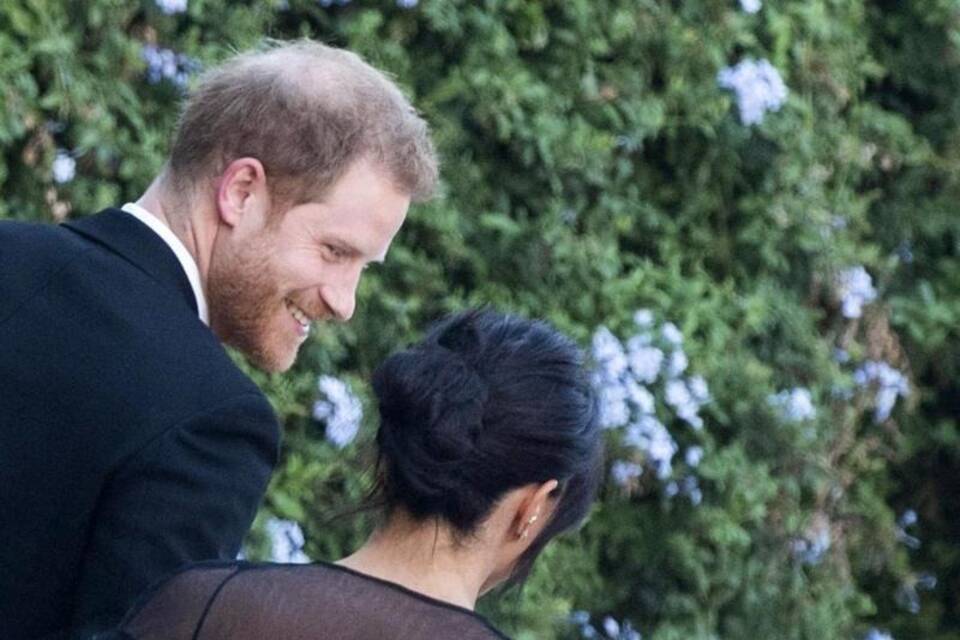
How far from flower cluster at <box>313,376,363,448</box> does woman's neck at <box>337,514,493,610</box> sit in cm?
189

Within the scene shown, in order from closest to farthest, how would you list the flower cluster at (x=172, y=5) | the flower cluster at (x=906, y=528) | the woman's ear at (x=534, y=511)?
the woman's ear at (x=534, y=511), the flower cluster at (x=172, y=5), the flower cluster at (x=906, y=528)

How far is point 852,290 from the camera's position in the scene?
4.95 meters

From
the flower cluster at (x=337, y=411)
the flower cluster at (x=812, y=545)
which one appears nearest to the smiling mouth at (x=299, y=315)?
the flower cluster at (x=337, y=411)

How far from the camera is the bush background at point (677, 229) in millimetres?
3889

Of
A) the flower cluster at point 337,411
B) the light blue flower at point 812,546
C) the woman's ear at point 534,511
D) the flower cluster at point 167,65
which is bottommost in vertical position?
the light blue flower at point 812,546

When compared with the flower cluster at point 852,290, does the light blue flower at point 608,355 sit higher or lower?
higher

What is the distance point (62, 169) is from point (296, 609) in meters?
1.92

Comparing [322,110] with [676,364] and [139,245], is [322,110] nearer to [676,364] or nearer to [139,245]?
[139,245]

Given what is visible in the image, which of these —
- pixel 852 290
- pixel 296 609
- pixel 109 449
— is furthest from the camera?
pixel 852 290

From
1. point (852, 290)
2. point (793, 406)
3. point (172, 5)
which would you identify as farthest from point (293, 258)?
point (852, 290)

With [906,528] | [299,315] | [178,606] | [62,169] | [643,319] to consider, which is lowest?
[906,528]

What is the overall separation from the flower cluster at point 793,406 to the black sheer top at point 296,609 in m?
2.75

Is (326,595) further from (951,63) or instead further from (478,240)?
(951,63)

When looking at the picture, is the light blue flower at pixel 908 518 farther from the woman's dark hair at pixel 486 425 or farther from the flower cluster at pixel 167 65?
the woman's dark hair at pixel 486 425
